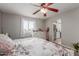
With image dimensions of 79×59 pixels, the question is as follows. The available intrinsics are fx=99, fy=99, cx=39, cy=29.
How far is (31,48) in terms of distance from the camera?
5.01ft

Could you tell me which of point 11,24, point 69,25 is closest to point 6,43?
point 11,24

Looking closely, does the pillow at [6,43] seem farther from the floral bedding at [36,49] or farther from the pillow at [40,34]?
the pillow at [40,34]

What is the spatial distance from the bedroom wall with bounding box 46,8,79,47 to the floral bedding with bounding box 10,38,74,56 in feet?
0.41

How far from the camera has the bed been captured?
1.51m

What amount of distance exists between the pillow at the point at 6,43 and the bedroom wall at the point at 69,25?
2.07 ft

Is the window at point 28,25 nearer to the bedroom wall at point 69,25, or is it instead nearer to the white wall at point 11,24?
the white wall at point 11,24

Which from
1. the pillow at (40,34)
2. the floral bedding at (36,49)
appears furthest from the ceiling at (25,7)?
the floral bedding at (36,49)

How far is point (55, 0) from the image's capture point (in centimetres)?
153

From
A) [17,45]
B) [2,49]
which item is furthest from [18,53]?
[2,49]

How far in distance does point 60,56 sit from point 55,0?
2.86ft

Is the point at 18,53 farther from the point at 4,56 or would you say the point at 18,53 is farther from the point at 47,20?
the point at 47,20

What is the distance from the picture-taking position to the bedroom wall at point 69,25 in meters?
1.51

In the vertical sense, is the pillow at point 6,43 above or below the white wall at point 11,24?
below

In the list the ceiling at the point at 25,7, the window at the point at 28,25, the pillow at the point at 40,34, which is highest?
the ceiling at the point at 25,7
